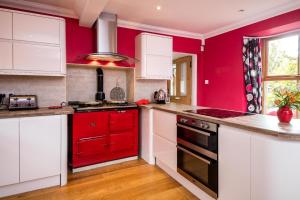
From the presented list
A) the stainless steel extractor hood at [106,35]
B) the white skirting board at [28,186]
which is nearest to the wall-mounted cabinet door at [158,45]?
the stainless steel extractor hood at [106,35]

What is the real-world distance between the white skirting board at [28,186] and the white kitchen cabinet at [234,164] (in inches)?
73.1

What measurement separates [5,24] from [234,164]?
2.83 m

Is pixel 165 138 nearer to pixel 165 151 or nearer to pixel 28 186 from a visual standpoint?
pixel 165 151

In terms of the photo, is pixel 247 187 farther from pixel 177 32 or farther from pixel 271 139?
pixel 177 32

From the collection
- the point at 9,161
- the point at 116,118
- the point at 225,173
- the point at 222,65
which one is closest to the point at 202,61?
the point at 222,65

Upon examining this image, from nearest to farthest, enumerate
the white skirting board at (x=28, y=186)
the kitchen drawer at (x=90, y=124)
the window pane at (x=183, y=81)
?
the white skirting board at (x=28, y=186), the kitchen drawer at (x=90, y=124), the window pane at (x=183, y=81)

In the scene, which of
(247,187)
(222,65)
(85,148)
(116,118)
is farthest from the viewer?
(222,65)

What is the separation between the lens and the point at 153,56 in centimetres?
314

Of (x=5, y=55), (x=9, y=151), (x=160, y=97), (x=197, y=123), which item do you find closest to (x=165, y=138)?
(x=197, y=123)

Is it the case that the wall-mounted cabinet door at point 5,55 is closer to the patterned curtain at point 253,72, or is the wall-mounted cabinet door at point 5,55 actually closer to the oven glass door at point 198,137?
the oven glass door at point 198,137

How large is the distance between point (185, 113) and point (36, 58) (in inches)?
77.2

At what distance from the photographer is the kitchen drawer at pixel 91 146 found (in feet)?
8.21

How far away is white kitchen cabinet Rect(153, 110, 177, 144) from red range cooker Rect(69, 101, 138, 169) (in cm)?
40

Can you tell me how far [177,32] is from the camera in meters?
3.83
